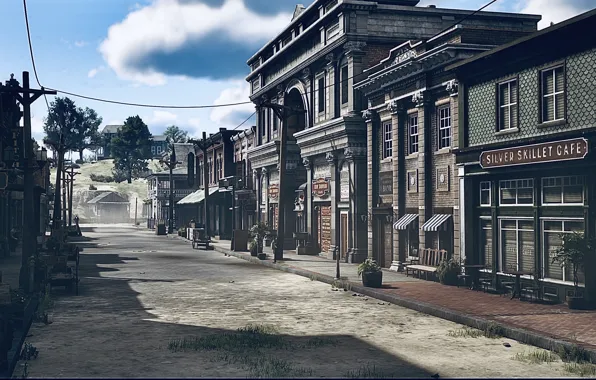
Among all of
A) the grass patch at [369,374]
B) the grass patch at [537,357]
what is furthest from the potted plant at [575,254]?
the grass patch at [369,374]

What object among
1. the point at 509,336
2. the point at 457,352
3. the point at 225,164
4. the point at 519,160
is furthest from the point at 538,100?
the point at 225,164

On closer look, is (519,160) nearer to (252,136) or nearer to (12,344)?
(12,344)

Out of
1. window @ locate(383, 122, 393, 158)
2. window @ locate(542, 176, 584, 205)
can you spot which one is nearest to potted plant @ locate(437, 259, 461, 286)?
window @ locate(542, 176, 584, 205)

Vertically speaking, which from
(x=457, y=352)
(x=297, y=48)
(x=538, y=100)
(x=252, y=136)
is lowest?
(x=457, y=352)

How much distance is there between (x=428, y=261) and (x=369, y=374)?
578 inches

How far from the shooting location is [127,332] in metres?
13.9

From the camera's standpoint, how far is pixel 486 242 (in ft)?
68.9

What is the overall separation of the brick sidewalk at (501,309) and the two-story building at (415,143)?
2.35 metres

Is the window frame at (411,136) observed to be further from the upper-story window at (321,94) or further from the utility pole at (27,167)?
the utility pole at (27,167)

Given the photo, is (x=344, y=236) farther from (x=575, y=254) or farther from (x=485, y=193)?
(x=575, y=254)

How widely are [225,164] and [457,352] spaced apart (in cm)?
5039

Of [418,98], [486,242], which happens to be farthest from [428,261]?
[418,98]

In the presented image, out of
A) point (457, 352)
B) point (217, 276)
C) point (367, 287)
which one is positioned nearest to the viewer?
point (457, 352)

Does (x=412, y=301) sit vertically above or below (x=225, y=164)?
below
